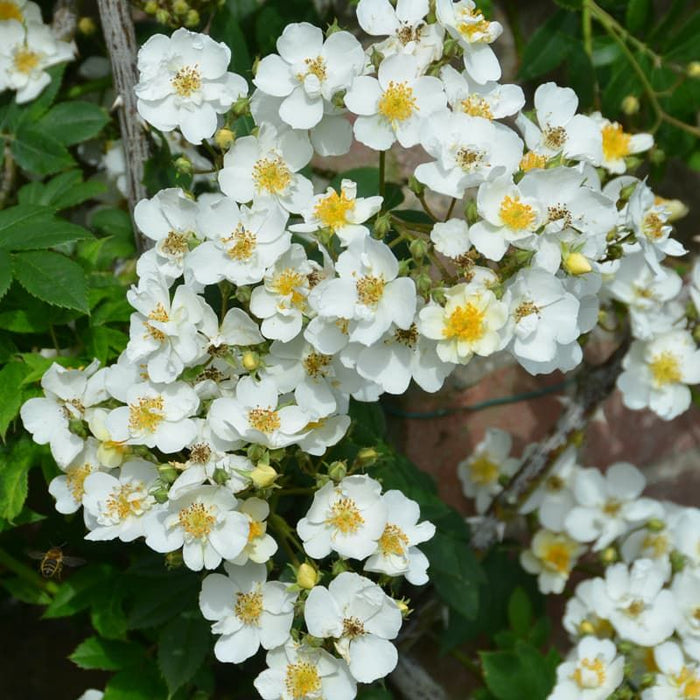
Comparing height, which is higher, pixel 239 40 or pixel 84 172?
pixel 239 40

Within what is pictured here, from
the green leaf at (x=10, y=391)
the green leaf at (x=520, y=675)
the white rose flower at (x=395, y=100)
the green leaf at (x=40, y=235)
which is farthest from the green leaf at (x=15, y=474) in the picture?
the green leaf at (x=520, y=675)

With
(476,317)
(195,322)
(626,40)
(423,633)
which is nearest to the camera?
(476,317)

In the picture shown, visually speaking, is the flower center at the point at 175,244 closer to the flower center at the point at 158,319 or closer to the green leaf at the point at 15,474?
the flower center at the point at 158,319

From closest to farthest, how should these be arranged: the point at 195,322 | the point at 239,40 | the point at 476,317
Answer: the point at 476,317, the point at 195,322, the point at 239,40

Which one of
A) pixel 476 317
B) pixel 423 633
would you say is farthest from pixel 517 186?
pixel 423 633

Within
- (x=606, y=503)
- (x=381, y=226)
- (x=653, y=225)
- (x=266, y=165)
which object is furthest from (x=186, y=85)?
(x=606, y=503)

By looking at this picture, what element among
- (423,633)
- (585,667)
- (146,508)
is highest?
(146,508)

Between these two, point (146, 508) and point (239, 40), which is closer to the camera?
point (146, 508)

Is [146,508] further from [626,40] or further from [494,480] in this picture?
[626,40]
